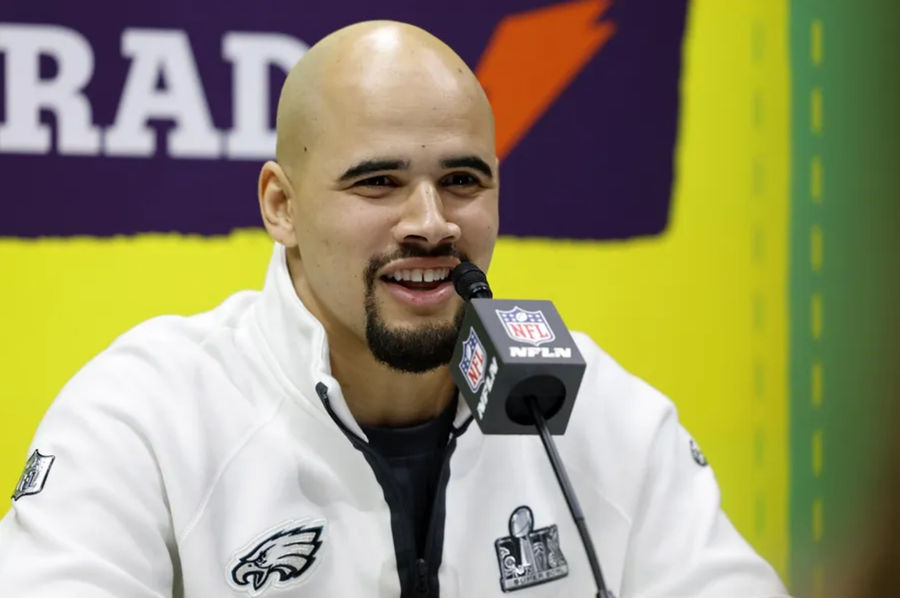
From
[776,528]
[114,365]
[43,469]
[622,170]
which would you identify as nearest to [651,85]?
[622,170]

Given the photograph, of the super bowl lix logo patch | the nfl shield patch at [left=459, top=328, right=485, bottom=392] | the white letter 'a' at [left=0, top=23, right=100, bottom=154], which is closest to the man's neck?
the super bowl lix logo patch

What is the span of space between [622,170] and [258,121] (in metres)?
0.72

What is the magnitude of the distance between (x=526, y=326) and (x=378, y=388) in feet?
1.86

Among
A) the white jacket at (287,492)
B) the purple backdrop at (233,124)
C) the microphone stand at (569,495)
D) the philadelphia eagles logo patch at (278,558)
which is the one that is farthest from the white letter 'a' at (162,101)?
the microphone stand at (569,495)

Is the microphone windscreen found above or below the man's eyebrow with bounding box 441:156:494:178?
below

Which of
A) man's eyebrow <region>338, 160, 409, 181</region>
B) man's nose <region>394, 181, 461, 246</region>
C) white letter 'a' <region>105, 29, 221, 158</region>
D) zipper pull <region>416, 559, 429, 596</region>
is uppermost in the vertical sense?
white letter 'a' <region>105, 29, 221, 158</region>

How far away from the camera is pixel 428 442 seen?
5.49 ft

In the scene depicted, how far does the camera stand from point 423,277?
152cm

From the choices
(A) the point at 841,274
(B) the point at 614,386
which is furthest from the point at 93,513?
(A) the point at 841,274

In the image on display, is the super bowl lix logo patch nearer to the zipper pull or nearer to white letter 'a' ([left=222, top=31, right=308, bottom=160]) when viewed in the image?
the zipper pull

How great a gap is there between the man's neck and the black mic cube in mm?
498

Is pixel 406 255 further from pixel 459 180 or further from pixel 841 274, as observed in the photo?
pixel 841 274

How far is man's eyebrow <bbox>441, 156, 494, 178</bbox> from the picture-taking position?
155 cm

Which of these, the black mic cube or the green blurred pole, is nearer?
the black mic cube
